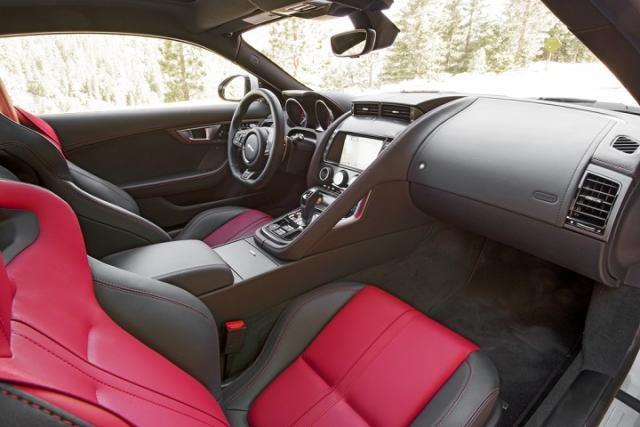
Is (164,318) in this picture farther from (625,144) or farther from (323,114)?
(323,114)

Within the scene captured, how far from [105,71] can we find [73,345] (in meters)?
2.22

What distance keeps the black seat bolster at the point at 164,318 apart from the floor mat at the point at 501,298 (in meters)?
0.78

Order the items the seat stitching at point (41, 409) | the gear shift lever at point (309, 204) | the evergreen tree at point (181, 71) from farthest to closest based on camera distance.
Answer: the evergreen tree at point (181, 71), the gear shift lever at point (309, 204), the seat stitching at point (41, 409)

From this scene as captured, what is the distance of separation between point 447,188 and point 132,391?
1118 millimetres

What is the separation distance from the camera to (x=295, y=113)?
223 cm

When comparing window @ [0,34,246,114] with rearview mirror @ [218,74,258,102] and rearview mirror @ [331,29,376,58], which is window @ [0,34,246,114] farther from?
rearview mirror @ [331,29,376,58]

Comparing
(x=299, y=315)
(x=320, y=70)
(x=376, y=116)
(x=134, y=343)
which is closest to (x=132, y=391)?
(x=134, y=343)

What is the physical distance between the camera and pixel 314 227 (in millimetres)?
1396

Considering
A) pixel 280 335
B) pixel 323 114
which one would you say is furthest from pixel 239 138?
pixel 280 335

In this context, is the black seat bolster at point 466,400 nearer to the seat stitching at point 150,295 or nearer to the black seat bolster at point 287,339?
the black seat bolster at point 287,339

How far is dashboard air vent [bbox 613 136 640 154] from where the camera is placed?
98cm

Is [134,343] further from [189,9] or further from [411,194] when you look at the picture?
[189,9]

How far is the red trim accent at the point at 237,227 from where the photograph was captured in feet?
5.97

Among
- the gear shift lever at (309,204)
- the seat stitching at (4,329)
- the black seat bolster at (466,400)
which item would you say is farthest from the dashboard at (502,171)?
the seat stitching at (4,329)
